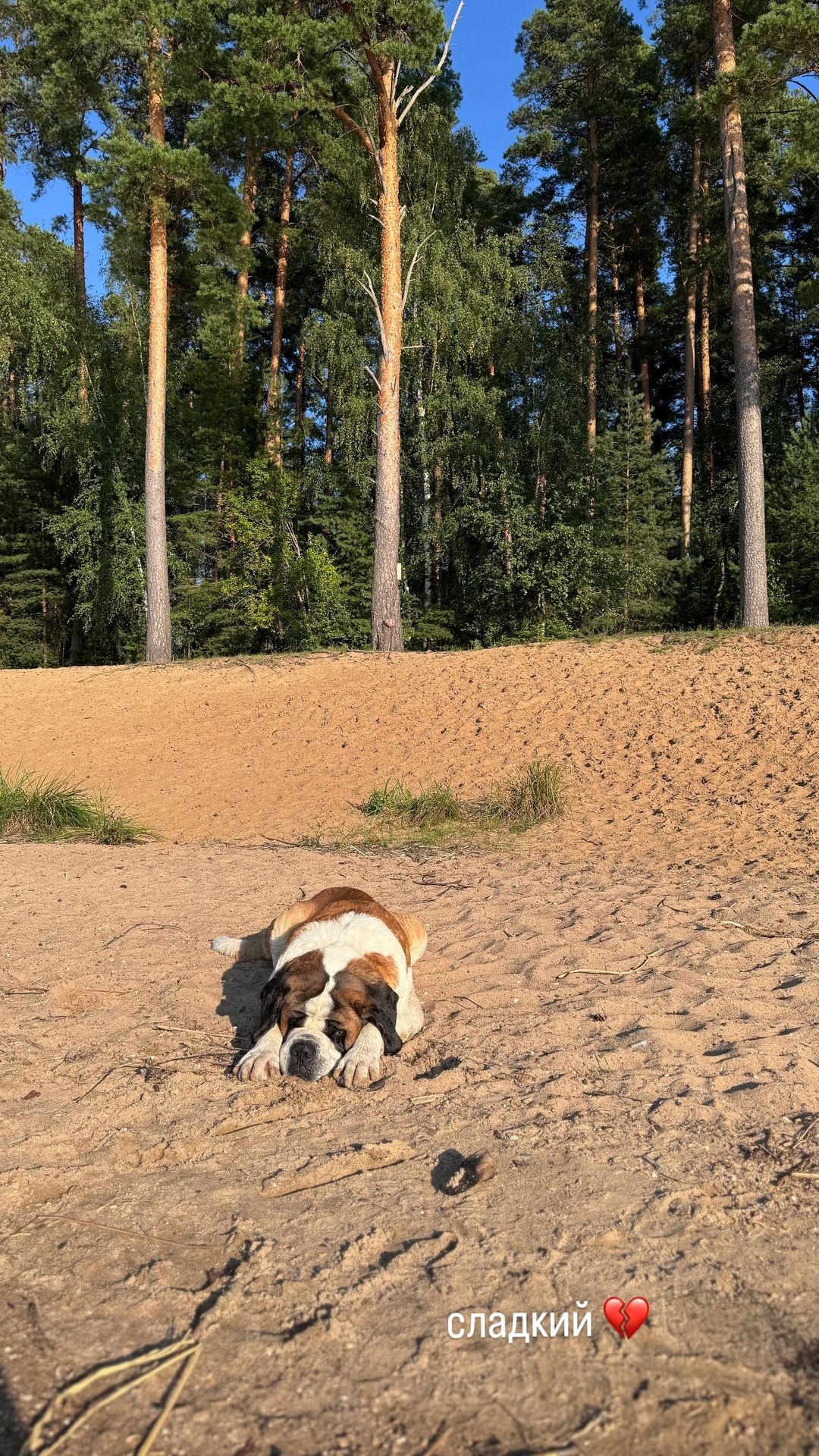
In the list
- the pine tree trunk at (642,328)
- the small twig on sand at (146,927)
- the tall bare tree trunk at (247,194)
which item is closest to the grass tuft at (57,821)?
the small twig on sand at (146,927)

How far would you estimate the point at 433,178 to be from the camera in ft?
81.5

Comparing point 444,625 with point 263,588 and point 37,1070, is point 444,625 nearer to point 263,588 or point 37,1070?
point 263,588

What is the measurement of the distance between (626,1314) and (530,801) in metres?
7.69

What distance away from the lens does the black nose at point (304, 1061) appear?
3.33m

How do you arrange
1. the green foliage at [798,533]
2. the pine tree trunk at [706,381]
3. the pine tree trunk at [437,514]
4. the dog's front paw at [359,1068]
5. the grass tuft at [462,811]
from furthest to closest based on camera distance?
the pine tree trunk at [706,381] < the pine tree trunk at [437,514] < the green foliage at [798,533] < the grass tuft at [462,811] < the dog's front paw at [359,1068]

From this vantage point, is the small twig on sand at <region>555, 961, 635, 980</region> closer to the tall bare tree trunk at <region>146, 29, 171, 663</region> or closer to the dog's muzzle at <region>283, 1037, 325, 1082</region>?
the dog's muzzle at <region>283, 1037, 325, 1082</region>

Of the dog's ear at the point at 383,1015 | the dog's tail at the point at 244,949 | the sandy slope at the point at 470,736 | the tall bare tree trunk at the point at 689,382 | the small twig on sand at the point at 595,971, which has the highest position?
the tall bare tree trunk at the point at 689,382

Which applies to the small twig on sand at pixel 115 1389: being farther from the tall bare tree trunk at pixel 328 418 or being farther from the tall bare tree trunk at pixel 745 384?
the tall bare tree trunk at pixel 328 418

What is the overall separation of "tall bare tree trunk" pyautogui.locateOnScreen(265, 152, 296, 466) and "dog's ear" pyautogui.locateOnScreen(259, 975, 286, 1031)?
72.4 ft

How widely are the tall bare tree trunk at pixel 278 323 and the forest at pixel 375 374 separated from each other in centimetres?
12

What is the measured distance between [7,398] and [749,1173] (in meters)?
28.1

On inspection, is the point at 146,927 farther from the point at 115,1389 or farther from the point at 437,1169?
the point at 115,1389

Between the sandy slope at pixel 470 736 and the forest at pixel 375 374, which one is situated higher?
the forest at pixel 375 374

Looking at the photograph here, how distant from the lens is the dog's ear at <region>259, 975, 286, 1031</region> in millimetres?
3525
